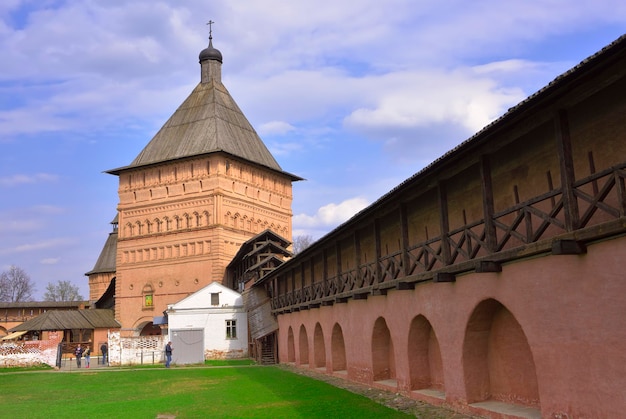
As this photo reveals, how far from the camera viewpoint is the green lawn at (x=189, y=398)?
12898 millimetres

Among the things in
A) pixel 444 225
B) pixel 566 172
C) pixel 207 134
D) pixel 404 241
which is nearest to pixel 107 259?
pixel 207 134

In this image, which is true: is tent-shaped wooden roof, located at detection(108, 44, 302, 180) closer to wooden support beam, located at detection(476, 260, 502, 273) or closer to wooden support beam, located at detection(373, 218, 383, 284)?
wooden support beam, located at detection(373, 218, 383, 284)

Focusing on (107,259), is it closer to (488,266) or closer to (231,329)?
(231,329)

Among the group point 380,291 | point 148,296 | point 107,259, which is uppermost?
point 107,259

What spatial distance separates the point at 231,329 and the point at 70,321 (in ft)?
51.8

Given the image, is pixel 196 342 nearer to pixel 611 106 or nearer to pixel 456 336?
pixel 456 336

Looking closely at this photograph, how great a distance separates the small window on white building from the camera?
3772 centimetres

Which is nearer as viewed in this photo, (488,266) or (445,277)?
(488,266)

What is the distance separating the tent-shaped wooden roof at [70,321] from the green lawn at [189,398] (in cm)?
2206

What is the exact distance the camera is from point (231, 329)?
1489 inches

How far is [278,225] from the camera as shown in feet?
168

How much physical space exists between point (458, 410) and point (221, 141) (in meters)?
38.4

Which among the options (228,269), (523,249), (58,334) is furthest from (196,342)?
(523,249)

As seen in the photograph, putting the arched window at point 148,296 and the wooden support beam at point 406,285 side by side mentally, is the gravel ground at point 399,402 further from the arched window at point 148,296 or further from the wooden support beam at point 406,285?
the arched window at point 148,296
